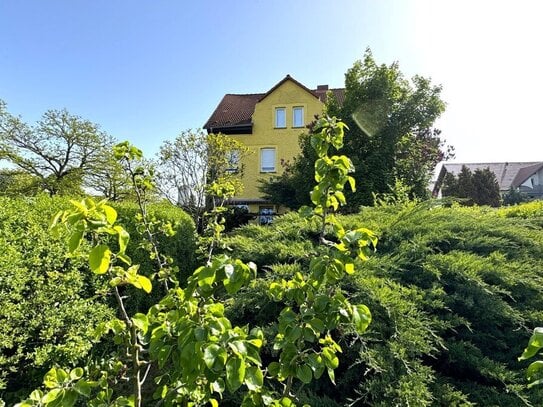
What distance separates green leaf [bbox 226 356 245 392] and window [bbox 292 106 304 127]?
18322mm

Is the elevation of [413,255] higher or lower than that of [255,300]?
higher

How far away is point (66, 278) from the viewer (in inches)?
119

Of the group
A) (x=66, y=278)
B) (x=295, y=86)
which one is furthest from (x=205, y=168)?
(x=66, y=278)

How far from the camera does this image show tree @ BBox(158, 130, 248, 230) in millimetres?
13070

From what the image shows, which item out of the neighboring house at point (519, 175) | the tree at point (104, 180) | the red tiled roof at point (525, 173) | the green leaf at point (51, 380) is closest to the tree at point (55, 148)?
the tree at point (104, 180)

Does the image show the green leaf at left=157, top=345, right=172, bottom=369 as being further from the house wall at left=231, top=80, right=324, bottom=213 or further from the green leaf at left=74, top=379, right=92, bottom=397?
the house wall at left=231, top=80, right=324, bottom=213

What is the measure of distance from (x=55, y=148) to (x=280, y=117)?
445 inches

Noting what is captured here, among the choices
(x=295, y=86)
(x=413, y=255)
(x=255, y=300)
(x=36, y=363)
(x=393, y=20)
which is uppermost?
(x=295, y=86)

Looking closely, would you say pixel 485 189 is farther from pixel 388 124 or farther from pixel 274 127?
pixel 274 127

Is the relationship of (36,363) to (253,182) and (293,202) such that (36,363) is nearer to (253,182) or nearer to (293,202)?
(293,202)

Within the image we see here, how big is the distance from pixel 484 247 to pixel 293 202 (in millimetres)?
9316

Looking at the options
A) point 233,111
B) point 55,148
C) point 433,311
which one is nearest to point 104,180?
point 55,148

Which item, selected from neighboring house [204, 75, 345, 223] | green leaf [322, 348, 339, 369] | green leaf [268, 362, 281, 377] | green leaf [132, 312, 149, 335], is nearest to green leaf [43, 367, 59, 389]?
green leaf [132, 312, 149, 335]

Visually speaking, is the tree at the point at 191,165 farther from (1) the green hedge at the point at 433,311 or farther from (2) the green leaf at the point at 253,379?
(2) the green leaf at the point at 253,379
